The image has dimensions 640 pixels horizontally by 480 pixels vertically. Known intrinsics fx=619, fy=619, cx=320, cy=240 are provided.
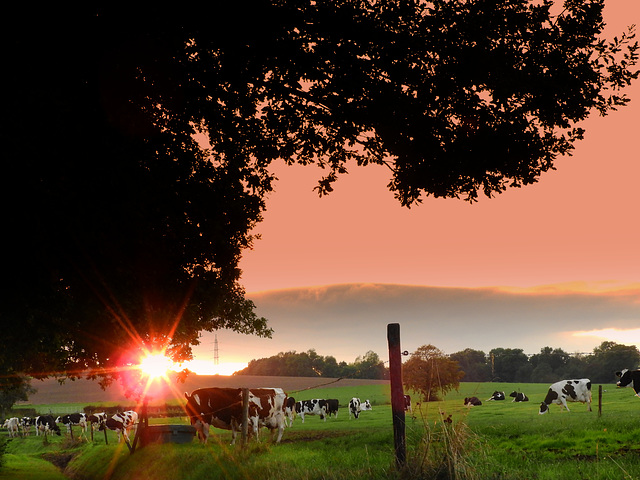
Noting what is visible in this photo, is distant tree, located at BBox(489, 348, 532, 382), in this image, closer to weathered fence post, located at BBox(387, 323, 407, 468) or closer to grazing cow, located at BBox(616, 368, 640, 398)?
grazing cow, located at BBox(616, 368, 640, 398)

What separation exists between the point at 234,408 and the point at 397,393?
17.9 m

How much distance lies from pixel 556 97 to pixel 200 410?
21.4 meters

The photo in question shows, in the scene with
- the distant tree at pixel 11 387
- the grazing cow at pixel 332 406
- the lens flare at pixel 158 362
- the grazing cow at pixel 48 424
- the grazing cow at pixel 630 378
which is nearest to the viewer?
the lens flare at pixel 158 362

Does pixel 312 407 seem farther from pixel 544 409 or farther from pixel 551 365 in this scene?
pixel 551 365

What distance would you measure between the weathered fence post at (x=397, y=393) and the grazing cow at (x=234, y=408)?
16818mm

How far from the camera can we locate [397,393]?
1019 cm

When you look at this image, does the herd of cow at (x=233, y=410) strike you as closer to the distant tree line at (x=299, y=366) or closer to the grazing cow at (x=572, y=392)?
the grazing cow at (x=572, y=392)

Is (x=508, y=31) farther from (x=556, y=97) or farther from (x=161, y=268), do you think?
(x=161, y=268)

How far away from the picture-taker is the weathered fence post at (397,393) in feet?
31.9

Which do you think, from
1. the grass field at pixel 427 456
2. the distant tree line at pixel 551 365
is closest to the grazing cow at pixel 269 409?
the grass field at pixel 427 456

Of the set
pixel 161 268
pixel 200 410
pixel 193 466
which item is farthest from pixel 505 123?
pixel 200 410

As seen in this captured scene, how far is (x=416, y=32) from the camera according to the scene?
1158cm

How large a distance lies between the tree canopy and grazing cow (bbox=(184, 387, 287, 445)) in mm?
14096

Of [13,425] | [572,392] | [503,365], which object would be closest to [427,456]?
[572,392]
